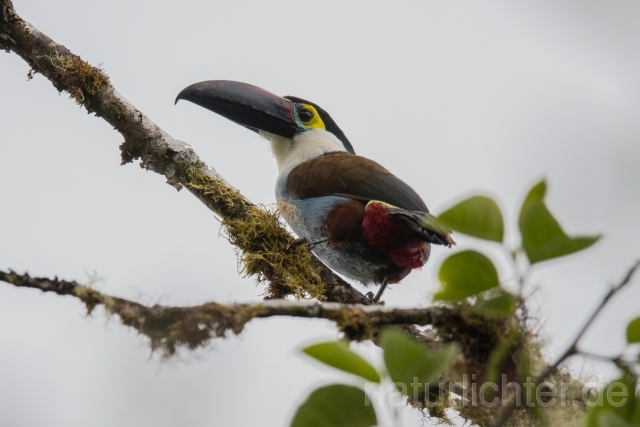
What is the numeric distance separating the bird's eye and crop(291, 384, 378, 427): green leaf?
3560mm

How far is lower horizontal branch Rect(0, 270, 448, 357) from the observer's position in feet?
4.75

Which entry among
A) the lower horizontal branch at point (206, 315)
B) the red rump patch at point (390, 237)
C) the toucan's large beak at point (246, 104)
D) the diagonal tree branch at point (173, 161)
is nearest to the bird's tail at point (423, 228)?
the red rump patch at point (390, 237)


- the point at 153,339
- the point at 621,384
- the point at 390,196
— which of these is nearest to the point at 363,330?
the point at 153,339

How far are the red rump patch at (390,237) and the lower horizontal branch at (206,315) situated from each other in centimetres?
171

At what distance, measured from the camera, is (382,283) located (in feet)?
11.7

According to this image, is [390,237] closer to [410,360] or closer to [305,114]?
[305,114]

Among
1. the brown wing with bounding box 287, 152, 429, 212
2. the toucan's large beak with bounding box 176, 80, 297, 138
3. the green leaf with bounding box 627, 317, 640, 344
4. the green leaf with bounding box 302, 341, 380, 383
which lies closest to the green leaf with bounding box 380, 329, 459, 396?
the green leaf with bounding box 302, 341, 380, 383

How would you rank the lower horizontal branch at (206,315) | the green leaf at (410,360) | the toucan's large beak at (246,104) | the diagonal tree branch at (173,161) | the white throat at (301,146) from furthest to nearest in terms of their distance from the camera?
the white throat at (301,146)
the toucan's large beak at (246,104)
the diagonal tree branch at (173,161)
the lower horizontal branch at (206,315)
the green leaf at (410,360)

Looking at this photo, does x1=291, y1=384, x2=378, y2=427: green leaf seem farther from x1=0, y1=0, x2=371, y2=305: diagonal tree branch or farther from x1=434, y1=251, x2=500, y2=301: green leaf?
A: x1=0, y1=0, x2=371, y2=305: diagonal tree branch

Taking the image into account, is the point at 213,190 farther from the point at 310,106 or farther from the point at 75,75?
the point at 310,106

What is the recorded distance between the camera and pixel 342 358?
102 centimetres

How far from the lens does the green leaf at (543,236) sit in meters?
0.99

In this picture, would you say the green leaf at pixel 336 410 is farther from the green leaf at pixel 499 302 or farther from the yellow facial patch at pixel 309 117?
the yellow facial patch at pixel 309 117

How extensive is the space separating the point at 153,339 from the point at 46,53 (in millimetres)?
2348
